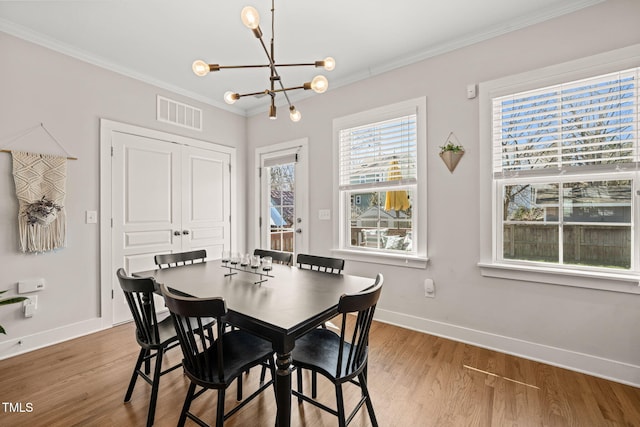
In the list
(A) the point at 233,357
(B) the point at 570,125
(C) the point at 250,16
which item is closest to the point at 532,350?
(B) the point at 570,125

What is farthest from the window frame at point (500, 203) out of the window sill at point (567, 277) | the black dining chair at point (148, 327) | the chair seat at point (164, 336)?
the black dining chair at point (148, 327)

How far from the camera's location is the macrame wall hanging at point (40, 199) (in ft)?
8.32

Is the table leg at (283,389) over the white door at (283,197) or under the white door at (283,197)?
under

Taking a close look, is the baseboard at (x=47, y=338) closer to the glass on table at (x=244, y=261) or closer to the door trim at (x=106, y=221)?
the door trim at (x=106, y=221)

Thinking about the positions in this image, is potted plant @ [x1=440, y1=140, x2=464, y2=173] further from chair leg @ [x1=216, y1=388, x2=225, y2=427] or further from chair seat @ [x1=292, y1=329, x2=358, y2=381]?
chair leg @ [x1=216, y1=388, x2=225, y2=427]

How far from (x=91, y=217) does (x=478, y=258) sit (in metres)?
3.91

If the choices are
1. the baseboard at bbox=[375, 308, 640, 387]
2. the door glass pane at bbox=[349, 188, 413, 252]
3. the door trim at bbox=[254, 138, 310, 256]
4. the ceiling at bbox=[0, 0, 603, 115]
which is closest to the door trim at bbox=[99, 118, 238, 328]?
the ceiling at bbox=[0, 0, 603, 115]

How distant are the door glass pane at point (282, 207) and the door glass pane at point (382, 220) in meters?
0.99

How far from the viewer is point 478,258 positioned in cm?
265

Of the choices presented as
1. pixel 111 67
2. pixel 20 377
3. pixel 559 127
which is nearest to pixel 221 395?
pixel 20 377

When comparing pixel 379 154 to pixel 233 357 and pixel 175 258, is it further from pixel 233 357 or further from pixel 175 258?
pixel 233 357

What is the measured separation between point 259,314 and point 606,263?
2.64 m

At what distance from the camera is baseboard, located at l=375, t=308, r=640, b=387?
2.09 m

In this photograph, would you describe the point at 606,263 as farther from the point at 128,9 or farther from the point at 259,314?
the point at 128,9
